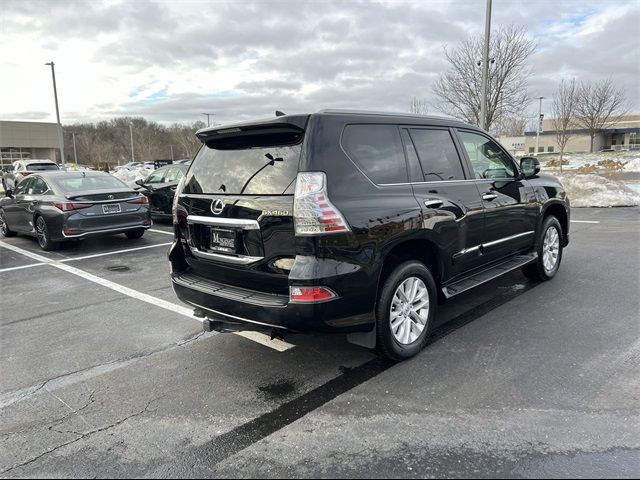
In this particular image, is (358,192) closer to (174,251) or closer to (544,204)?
Result: (174,251)

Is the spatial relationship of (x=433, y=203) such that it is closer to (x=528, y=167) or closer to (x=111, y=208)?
(x=528, y=167)

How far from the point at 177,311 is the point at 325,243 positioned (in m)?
2.76

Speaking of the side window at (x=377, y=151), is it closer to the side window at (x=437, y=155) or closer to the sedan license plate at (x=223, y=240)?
the side window at (x=437, y=155)

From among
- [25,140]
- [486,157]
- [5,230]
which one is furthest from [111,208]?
[25,140]

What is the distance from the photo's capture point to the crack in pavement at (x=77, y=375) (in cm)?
343

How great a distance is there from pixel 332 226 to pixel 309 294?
478mm

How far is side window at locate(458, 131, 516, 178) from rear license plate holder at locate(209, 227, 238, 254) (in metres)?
2.58

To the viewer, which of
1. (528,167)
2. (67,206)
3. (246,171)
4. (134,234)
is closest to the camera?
(246,171)

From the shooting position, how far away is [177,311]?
17.3 feet

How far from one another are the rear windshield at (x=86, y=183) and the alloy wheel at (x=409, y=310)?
23.8ft

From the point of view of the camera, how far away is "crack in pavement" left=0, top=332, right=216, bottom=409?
3428 mm

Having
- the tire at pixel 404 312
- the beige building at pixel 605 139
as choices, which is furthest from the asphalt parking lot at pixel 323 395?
the beige building at pixel 605 139

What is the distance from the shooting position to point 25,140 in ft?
193

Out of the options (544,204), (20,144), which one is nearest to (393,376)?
(544,204)
